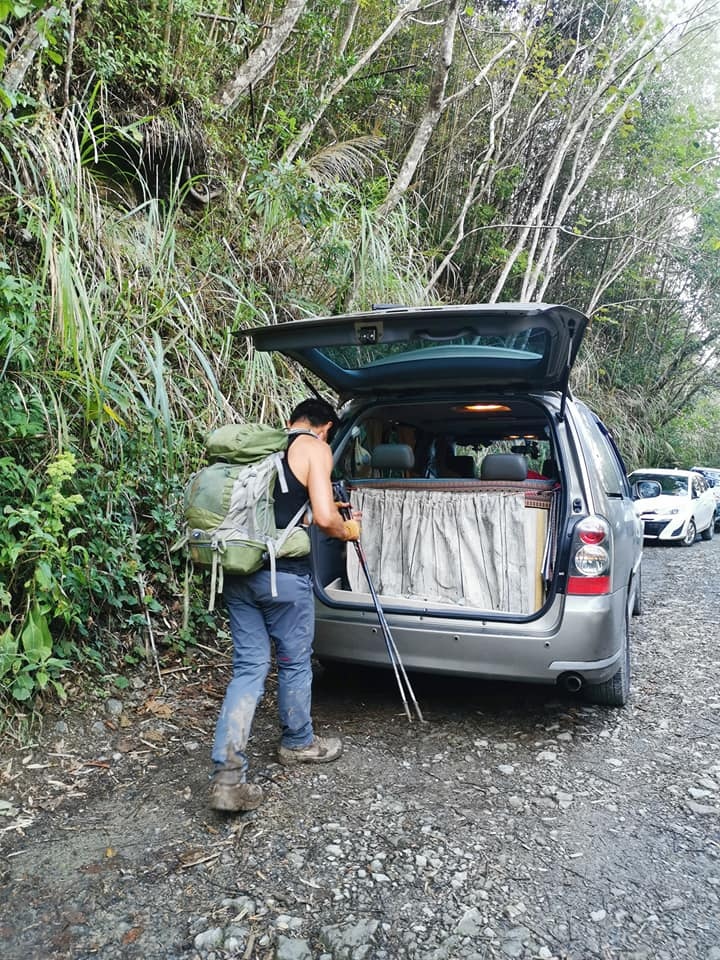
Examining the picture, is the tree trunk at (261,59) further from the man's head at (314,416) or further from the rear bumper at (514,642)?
the rear bumper at (514,642)

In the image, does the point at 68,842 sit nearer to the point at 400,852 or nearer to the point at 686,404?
the point at 400,852

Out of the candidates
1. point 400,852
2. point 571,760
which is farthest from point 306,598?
point 571,760

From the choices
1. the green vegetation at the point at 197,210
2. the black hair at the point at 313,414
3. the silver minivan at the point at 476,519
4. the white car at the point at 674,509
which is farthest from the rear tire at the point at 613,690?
the white car at the point at 674,509

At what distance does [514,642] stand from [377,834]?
3.50 feet

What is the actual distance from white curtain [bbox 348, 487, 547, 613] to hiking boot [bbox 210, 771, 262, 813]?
1.41 metres

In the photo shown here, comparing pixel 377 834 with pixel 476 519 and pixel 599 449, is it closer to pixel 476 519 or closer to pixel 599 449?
pixel 476 519

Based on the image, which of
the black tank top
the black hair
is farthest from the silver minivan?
the black tank top

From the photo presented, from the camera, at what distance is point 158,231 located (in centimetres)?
477

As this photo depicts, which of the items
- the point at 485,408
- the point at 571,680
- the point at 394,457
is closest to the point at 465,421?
the point at 485,408

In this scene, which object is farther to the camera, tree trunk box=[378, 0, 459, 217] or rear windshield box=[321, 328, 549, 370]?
tree trunk box=[378, 0, 459, 217]

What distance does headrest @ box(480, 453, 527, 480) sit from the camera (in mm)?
3775

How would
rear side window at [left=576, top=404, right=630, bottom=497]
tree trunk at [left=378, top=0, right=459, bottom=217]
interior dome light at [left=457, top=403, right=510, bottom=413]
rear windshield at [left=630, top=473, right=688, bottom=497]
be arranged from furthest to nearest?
rear windshield at [left=630, top=473, right=688, bottom=497]
tree trunk at [left=378, top=0, right=459, bottom=217]
interior dome light at [left=457, top=403, right=510, bottom=413]
rear side window at [left=576, top=404, right=630, bottom=497]

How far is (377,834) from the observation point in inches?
102

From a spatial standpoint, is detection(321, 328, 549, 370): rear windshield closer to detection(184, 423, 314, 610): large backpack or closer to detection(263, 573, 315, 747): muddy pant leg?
detection(184, 423, 314, 610): large backpack
